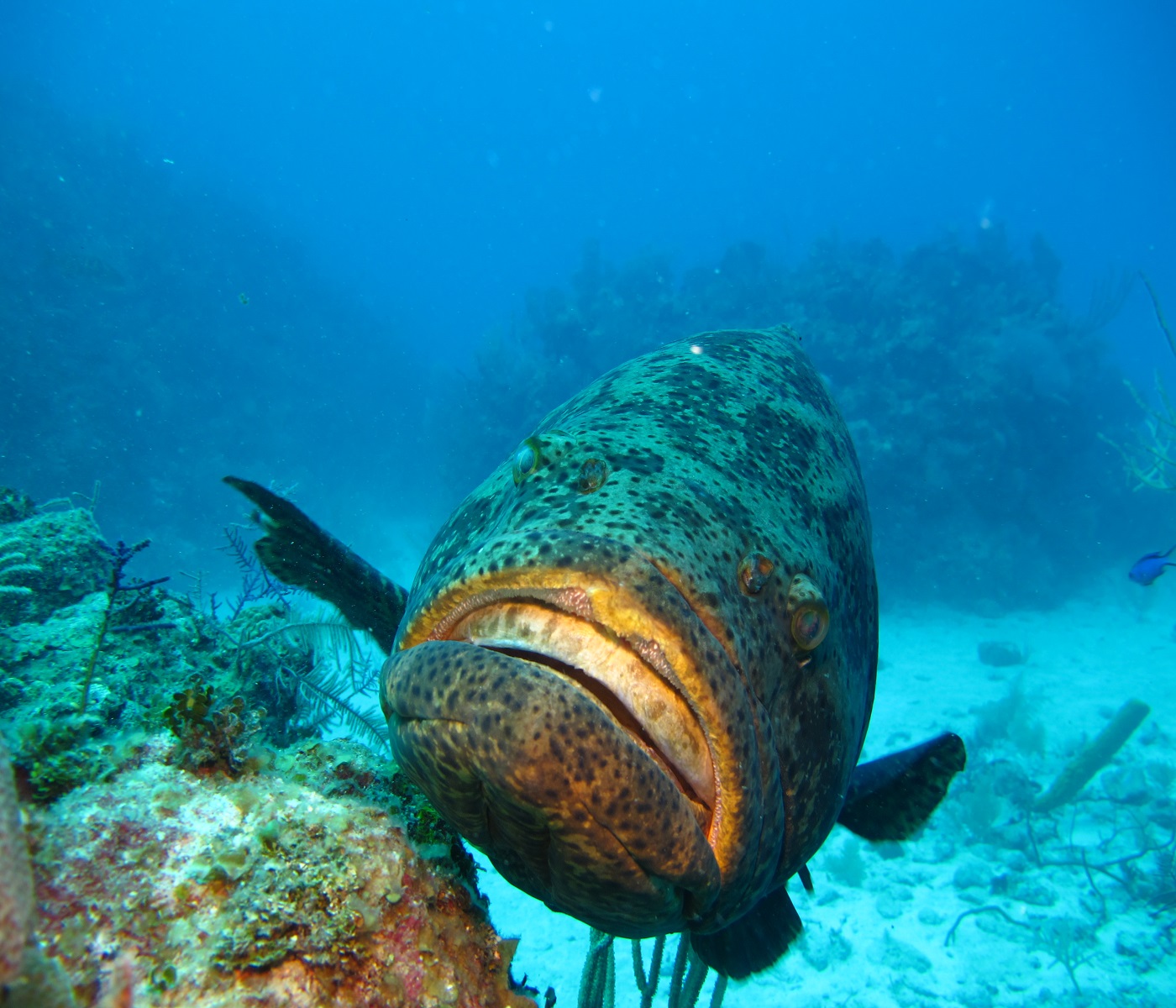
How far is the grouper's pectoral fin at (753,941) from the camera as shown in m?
2.98

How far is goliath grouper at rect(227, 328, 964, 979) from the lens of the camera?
138 centimetres

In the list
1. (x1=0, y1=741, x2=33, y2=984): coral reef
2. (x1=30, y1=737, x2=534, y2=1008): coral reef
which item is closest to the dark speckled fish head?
(x1=30, y1=737, x2=534, y2=1008): coral reef

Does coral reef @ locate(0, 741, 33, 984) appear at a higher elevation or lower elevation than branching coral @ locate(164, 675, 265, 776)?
lower

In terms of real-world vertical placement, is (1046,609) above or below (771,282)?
below

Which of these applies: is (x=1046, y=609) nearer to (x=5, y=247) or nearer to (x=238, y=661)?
(x=238, y=661)

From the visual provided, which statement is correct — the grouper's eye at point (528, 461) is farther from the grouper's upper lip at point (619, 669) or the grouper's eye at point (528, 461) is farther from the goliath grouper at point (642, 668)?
the grouper's upper lip at point (619, 669)

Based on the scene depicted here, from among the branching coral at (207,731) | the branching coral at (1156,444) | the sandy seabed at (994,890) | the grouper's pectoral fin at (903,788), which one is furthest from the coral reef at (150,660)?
the branching coral at (1156,444)

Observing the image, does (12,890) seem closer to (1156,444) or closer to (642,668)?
(642,668)

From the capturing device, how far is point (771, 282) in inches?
1072

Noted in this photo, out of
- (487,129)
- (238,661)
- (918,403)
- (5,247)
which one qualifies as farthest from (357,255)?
(238,661)

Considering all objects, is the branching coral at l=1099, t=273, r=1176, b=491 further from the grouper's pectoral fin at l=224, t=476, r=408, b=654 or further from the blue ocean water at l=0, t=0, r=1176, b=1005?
the grouper's pectoral fin at l=224, t=476, r=408, b=654

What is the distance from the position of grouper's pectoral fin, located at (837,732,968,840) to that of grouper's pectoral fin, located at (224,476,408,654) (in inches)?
110

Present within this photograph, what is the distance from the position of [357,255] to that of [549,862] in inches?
4485

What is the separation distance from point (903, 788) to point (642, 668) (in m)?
2.74
